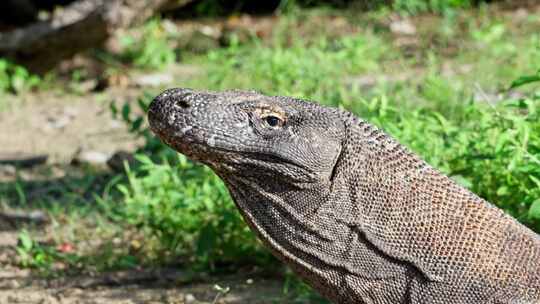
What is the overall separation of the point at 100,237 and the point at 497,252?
3.23m

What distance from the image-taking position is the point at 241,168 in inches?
130

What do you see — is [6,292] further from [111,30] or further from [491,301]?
[111,30]

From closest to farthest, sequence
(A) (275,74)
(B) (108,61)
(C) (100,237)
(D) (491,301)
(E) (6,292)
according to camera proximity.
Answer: (D) (491,301), (E) (6,292), (C) (100,237), (A) (275,74), (B) (108,61)

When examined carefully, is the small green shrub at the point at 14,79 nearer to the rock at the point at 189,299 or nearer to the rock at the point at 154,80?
the rock at the point at 154,80

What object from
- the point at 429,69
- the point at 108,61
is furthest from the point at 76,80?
the point at 429,69

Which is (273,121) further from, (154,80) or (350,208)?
(154,80)

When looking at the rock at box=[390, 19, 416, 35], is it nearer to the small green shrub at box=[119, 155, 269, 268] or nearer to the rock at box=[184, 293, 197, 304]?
the small green shrub at box=[119, 155, 269, 268]

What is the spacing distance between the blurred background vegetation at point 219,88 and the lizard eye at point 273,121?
3.90 ft

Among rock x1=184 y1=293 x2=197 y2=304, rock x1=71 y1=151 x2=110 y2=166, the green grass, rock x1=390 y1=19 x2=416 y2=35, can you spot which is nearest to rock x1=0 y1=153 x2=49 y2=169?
rock x1=71 y1=151 x2=110 y2=166

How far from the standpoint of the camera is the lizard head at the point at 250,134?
324 centimetres

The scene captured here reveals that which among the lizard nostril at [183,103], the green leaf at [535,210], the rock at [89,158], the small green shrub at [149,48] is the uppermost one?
the lizard nostril at [183,103]

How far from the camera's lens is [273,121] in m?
3.29

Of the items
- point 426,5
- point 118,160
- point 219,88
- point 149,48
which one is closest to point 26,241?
point 118,160

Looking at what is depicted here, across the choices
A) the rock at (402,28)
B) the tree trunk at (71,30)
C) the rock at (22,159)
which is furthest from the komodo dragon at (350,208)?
the rock at (402,28)
